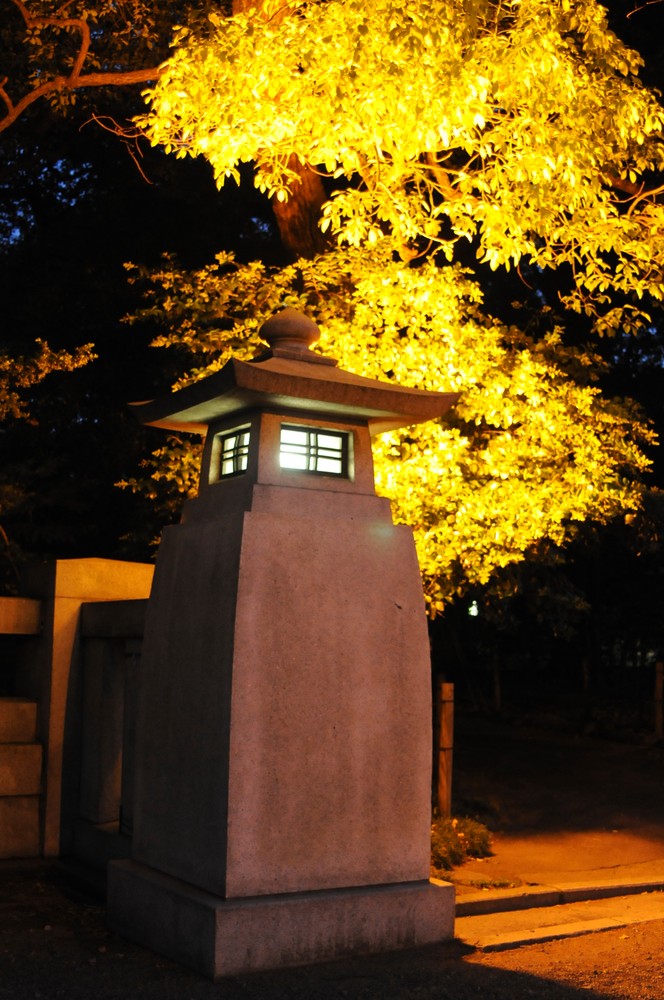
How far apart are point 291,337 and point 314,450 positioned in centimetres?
82

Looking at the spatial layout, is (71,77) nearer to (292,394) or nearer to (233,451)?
(233,451)

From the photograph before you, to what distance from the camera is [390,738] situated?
718 cm

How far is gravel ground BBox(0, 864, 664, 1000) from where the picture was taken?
20.3ft

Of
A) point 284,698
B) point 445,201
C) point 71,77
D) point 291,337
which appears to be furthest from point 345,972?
point 71,77

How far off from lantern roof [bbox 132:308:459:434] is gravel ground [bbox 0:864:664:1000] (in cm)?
334

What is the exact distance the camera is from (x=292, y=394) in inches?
276

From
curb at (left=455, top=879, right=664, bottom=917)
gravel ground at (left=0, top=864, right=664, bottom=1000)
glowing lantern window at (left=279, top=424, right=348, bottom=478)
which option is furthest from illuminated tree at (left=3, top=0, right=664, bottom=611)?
gravel ground at (left=0, top=864, right=664, bottom=1000)

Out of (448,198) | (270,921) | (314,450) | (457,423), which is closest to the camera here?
(270,921)

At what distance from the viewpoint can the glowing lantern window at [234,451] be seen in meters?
7.35

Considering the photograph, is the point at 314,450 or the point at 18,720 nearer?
the point at 314,450

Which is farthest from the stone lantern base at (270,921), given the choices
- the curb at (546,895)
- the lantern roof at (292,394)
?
the lantern roof at (292,394)

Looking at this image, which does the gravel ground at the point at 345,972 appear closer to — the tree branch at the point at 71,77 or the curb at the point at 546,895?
the curb at the point at 546,895

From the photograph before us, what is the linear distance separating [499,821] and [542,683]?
1668 centimetres

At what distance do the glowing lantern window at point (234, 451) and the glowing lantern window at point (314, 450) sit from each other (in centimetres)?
26
